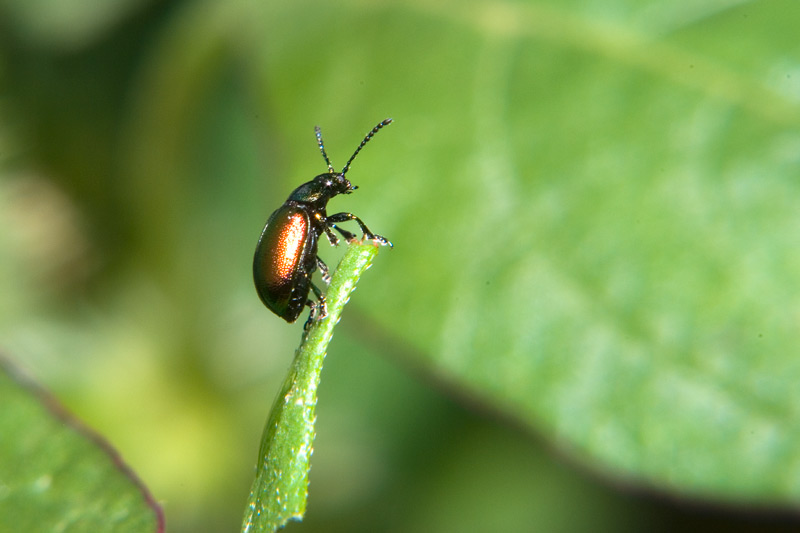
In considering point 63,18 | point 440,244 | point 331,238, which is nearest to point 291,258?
point 331,238

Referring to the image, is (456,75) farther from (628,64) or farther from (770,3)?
(770,3)

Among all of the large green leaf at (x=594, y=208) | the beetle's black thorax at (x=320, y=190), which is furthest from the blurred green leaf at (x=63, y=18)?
the beetle's black thorax at (x=320, y=190)

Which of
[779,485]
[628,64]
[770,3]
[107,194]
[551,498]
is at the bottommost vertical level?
[779,485]

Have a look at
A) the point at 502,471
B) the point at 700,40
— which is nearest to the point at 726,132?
the point at 700,40

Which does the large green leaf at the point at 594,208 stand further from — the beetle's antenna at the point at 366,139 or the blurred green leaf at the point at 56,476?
the blurred green leaf at the point at 56,476

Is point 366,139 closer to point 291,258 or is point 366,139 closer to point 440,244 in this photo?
point 440,244

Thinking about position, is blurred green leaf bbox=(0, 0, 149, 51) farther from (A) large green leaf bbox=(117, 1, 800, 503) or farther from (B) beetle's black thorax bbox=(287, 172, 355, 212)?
(B) beetle's black thorax bbox=(287, 172, 355, 212)
